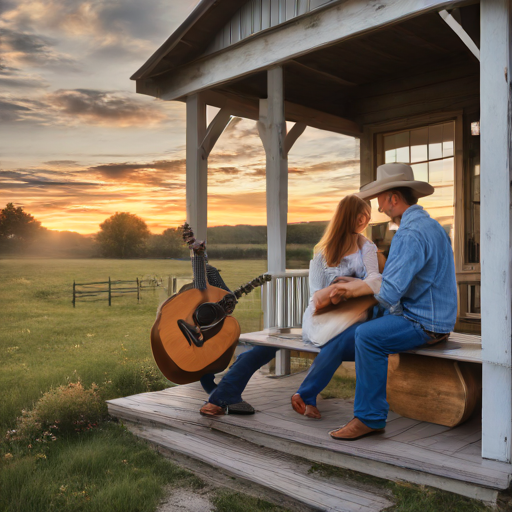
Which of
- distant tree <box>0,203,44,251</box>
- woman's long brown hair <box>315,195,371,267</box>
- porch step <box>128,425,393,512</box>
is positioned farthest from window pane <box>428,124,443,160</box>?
distant tree <box>0,203,44,251</box>

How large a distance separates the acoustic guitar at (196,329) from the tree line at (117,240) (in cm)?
1148

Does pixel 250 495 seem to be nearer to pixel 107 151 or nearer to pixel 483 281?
pixel 483 281

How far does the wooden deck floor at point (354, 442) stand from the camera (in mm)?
2859

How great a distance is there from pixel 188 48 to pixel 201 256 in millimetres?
2381

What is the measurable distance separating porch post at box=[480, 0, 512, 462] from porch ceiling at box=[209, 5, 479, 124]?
5.98 ft

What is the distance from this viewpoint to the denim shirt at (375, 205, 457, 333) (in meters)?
3.31

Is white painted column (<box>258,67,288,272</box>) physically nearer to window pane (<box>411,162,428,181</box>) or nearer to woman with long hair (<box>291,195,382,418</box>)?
woman with long hair (<box>291,195,382,418</box>)

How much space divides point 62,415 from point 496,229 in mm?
3970

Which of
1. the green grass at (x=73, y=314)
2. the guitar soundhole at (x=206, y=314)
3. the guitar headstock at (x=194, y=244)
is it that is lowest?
the green grass at (x=73, y=314)

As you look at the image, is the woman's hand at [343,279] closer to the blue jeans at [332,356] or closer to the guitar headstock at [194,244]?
the blue jeans at [332,356]

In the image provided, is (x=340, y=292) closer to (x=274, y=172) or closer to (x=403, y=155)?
(x=274, y=172)

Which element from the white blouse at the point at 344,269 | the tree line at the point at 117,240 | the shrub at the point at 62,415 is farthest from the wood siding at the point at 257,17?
the tree line at the point at 117,240

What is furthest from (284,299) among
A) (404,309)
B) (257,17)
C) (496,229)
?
(257,17)

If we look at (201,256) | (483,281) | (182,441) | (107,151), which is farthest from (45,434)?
(107,151)
